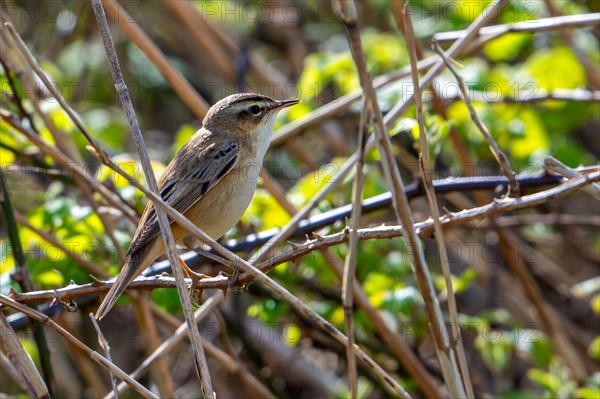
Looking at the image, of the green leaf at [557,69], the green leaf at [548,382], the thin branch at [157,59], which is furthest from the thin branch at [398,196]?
the green leaf at [557,69]

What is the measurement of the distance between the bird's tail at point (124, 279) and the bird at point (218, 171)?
2.9 inches

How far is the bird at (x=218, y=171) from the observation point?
12.4 ft

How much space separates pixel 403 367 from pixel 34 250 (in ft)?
7.74

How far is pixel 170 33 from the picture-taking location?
7.38m

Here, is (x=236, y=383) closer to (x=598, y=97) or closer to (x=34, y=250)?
(x=34, y=250)

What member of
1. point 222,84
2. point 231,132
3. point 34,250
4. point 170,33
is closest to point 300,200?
point 231,132

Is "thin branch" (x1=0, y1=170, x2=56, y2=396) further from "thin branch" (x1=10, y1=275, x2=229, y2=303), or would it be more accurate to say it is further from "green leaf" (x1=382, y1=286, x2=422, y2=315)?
"green leaf" (x1=382, y1=286, x2=422, y2=315)

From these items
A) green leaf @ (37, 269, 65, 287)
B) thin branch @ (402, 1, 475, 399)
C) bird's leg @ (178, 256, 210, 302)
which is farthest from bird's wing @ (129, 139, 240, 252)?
thin branch @ (402, 1, 475, 399)

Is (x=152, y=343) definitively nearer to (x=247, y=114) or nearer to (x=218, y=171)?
(x=218, y=171)

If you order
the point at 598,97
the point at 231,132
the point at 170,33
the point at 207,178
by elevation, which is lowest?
the point at 207,178

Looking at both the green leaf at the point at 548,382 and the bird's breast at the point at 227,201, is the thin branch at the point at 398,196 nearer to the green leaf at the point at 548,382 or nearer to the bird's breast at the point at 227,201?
the bird's breast at the point at 227,201

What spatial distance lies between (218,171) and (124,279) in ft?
3.07

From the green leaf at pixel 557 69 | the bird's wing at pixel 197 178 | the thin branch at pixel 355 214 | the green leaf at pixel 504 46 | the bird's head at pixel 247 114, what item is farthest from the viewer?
the green leaf at pixel 504 46

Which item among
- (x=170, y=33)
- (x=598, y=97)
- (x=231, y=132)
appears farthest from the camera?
(x=170, y=33)
